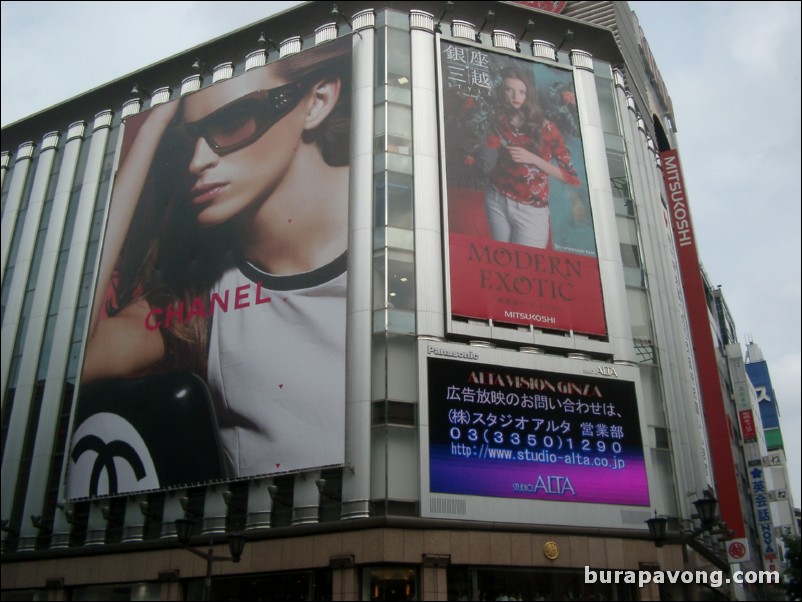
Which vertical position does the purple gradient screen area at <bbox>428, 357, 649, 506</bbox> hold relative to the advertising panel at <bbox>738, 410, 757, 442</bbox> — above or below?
below

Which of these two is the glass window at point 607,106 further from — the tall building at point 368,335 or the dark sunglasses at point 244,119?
the dark sunglasses at point 244,119

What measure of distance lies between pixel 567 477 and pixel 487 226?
33.2 ft

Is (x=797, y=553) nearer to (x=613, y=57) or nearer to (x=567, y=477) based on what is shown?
(x=567, y=477)

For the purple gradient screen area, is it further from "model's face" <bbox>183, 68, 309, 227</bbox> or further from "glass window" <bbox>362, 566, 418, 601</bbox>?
"model's face" <bbox>183, 68, 309, 227</bbox>

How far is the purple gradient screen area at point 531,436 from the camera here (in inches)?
1021

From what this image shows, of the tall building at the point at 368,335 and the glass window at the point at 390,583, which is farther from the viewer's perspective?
the tall building at the point at 368,335

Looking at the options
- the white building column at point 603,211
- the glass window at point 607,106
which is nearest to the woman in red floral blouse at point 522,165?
the white building column at point 603,211

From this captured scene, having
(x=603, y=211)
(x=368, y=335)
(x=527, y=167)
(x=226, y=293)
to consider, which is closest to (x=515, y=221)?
(x=527, y=167)

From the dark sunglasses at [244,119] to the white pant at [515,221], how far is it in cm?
1008

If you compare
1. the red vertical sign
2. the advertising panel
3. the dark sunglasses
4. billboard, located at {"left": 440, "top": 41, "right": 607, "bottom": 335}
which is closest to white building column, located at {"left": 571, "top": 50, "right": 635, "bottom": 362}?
billboard, located at {"left": 440, "top": 41, "right": 607, "bottom": 335}

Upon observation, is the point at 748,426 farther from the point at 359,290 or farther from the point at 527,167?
the point at 359,290

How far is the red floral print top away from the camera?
31.6m

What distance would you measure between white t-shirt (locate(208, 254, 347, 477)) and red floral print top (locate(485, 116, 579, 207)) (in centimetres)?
789

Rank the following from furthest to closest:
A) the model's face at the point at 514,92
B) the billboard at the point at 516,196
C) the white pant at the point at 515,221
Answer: the model's face at the point at 514,92, the white pant at the point at 515,221, the billboard at the point at 516,196
